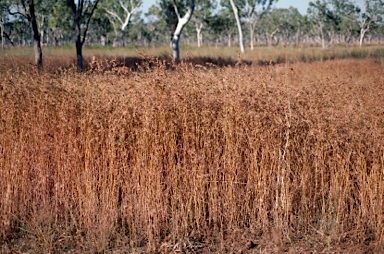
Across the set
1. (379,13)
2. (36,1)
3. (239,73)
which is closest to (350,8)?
(379,13)

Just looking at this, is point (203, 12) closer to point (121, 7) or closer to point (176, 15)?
point (121, 7)

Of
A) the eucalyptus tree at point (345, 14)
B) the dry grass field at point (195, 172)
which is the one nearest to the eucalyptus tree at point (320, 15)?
the eucalyptus tree at point (345, 14)

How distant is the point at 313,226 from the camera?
3314 millimetres

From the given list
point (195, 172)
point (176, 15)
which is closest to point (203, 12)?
point (176, 15)

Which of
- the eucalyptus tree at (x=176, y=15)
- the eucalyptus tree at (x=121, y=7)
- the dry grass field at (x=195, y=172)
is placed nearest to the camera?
the dry grass field at (x=195, y=172)

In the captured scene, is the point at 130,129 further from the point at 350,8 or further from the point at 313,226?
the point at 350,8

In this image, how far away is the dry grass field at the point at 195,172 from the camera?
3148 mm

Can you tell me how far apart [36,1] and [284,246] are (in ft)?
134

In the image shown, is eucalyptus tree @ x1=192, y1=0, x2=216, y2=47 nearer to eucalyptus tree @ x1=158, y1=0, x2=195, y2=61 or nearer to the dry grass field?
eucalyptus tree @ x1=158, y1=0, x2=195, y2=61

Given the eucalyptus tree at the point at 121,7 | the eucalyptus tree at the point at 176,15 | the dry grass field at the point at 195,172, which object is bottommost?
the dry grass field at the point at 195,172

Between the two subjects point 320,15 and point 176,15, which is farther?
point 320,15

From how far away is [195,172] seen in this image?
134 inches

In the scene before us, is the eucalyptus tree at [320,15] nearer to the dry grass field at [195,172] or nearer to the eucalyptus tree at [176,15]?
the eucalyptus tree at [176,15]

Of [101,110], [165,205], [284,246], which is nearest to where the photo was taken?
[284,246]
